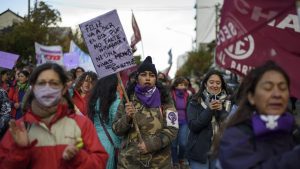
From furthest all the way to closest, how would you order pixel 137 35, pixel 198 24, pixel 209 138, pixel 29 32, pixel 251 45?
pixel 198 24 < pixel 29 32 < pixel 137 35 < pixel 209 138 < pixel 251 45

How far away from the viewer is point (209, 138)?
732cm

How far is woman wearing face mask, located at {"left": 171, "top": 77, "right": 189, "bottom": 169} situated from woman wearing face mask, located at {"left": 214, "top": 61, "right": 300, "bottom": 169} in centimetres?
691

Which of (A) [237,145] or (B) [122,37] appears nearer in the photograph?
(A) [237,145]

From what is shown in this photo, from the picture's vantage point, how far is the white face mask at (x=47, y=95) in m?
4.09

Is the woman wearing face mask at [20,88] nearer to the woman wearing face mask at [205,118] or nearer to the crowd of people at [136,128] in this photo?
the crowd of people at [136,128]

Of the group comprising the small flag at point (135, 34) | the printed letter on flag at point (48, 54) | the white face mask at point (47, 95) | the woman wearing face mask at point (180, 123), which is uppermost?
the printed letter on flag at point (48, 54)

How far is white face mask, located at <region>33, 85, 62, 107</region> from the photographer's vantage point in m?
4.09

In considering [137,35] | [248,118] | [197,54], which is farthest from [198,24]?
[248,118]

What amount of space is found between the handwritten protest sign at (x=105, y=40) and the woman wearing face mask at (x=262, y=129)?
3.15 metres

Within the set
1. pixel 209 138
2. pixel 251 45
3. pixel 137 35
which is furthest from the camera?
pixel 137 35

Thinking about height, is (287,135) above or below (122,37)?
below

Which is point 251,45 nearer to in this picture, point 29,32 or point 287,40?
point 287,40

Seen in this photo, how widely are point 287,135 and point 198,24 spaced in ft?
312

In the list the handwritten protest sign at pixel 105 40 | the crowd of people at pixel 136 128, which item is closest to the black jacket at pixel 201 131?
the crowd of people at pixel 136 128
